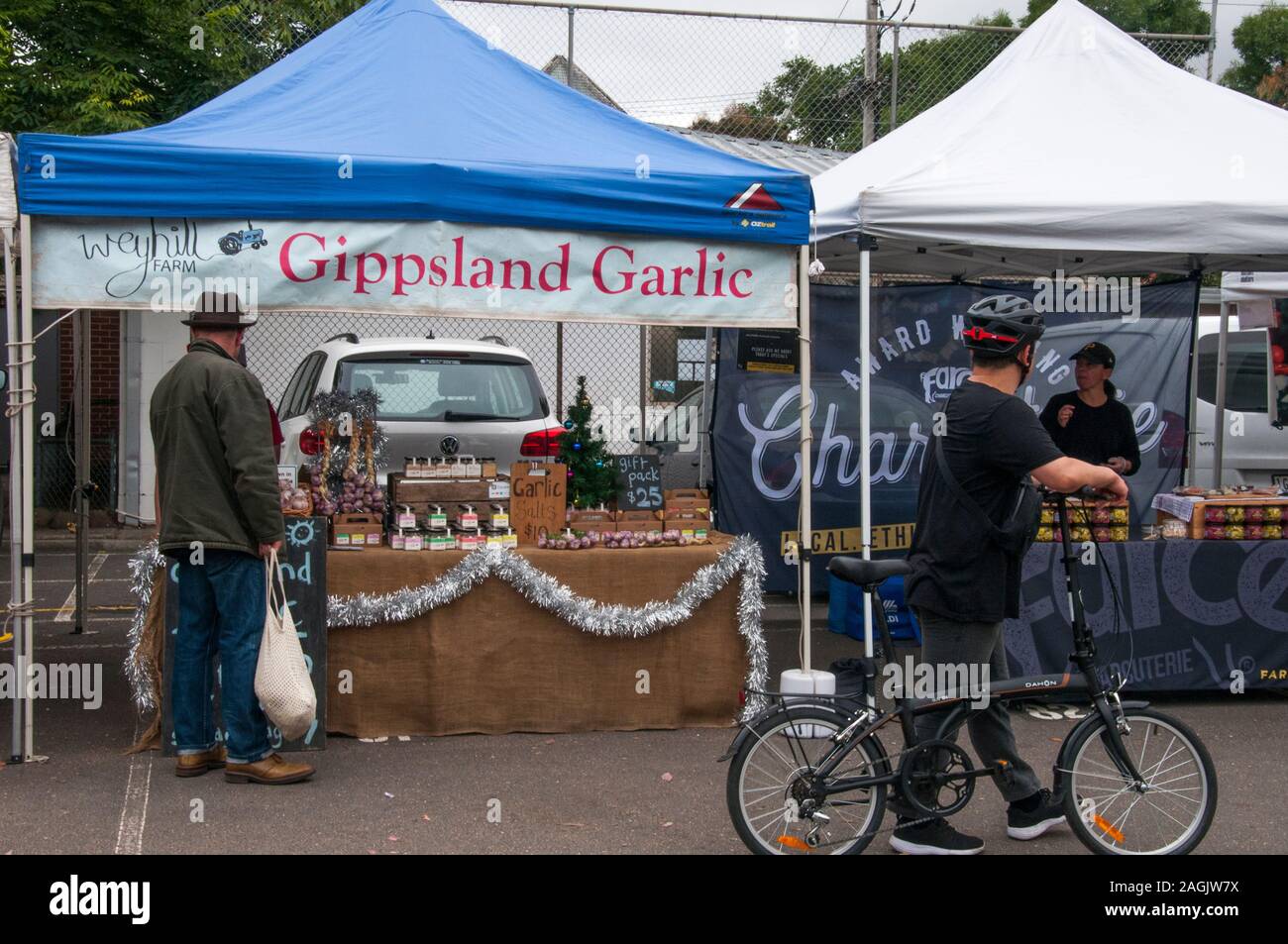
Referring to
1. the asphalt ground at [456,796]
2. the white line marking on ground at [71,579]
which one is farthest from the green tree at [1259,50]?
the asphalt ground at [456,796]

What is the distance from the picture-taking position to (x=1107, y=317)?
994 cm

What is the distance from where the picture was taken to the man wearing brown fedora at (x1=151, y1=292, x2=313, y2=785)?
18.1 ft

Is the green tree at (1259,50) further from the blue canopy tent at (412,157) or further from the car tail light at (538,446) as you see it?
the blue canopy tent at (412,157)

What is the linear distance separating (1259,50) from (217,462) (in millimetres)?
34131

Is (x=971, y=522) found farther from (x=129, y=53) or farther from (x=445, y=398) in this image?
(x=129, y=53)

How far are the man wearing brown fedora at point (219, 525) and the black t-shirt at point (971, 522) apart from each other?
2690 mm

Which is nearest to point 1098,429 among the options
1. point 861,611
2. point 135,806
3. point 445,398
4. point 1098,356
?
point 1098,356

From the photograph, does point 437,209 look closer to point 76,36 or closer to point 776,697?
point 776,697

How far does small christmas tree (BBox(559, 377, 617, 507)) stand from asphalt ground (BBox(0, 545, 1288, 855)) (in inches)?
48.2

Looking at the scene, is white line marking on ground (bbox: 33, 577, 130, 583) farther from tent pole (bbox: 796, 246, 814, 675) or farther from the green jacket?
tent pole (bbox: 796, 246, 814, 675)

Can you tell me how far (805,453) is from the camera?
6672 mm

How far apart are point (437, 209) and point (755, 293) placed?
160 centimetres

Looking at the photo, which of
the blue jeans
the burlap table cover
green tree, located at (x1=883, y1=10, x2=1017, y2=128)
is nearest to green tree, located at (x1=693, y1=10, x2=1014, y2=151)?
green tree, located at (x1=883, y1=10, x2=1017, y2=128)

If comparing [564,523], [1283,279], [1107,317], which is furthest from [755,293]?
[1283,279]
